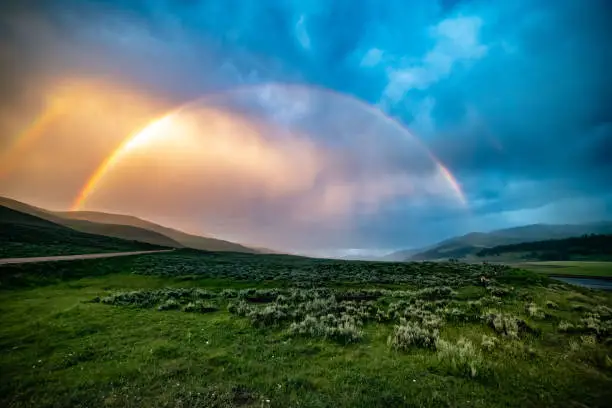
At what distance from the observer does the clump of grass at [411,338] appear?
54.6ft

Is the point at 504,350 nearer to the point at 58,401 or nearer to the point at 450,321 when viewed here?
the point at 450,321

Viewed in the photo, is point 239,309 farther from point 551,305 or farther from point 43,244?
point 43,244

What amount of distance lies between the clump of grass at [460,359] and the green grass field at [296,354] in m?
0.06

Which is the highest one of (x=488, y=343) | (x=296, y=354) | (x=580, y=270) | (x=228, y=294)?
(x=488, y=343)

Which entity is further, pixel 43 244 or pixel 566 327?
pixel 43 244

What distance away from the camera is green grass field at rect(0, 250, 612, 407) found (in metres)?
11.9

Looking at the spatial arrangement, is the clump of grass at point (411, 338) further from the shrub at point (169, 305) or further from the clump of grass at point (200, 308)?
the shrub at point (169, 305)

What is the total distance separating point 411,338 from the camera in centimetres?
1719

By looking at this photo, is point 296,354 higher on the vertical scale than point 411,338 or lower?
lower

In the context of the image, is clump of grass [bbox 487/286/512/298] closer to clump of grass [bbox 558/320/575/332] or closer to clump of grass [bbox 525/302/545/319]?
clump of grass [bbox 525/302/545/319]

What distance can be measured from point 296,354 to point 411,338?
21.2 feet

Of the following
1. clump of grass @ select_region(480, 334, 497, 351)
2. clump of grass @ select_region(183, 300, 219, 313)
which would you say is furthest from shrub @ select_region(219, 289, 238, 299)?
clump of grass @ select_region(480, 334, 497, 351)

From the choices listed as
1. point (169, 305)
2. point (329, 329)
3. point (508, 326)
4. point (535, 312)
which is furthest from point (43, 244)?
point (535, 312)

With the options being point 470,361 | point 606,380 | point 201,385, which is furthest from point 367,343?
point 606,380
